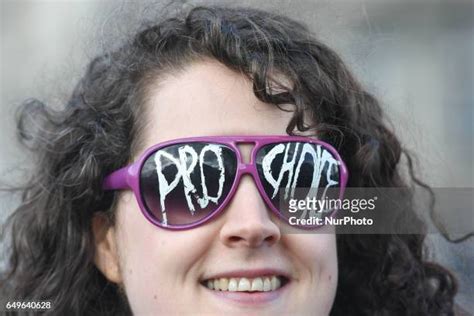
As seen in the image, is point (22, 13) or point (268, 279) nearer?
point (268, 279)

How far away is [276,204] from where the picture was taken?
1427 millimetres

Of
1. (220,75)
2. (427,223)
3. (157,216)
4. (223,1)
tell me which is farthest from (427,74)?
(157,216)

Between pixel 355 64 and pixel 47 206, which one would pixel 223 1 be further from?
pixel 47 206

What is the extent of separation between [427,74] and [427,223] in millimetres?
1342

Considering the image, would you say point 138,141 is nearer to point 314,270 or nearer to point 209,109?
point 209,109

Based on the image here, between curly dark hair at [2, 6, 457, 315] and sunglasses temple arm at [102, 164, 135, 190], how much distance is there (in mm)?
23

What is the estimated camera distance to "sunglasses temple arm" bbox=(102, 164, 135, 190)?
1.49m

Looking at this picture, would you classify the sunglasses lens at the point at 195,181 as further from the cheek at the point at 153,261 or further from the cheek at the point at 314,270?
the cheek at the point at 314,270

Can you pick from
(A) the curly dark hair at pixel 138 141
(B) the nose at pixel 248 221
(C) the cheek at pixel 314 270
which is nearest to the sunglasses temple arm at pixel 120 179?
(A) the curly dark hair at pixel 138 141

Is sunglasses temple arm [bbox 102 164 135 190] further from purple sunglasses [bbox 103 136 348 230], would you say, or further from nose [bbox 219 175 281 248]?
nose [bbox 219 175 281 248]

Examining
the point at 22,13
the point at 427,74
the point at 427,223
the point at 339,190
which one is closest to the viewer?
the point at 339,190

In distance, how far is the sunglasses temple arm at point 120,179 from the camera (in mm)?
1492

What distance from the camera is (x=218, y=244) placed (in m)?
1.40

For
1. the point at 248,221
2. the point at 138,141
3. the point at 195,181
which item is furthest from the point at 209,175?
the point at 138,141
